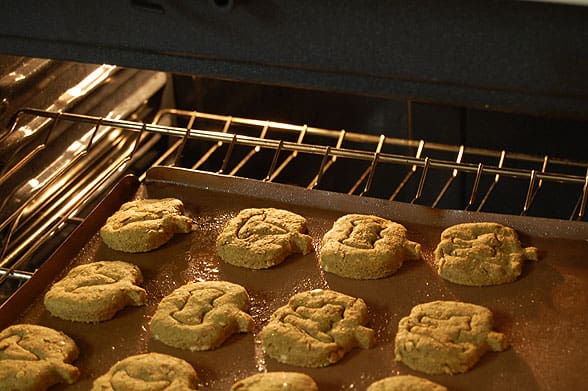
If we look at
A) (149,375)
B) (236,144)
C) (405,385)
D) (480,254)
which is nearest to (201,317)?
(149,375)

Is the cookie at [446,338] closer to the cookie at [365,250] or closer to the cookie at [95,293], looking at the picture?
the cookie at [365,250]

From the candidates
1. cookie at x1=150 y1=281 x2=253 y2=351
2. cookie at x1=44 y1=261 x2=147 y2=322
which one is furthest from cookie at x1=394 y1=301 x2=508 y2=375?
cookie at x1=44 y1=261 x2=147 y2=322

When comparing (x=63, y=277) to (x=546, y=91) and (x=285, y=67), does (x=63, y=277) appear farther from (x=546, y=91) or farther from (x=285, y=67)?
(x=546, y=91)

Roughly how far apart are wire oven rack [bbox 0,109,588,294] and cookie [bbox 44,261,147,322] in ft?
0.42

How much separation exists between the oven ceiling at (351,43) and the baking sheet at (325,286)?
1.25 feet

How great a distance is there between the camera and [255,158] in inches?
112

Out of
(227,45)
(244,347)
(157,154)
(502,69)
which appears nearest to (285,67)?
(227,45)

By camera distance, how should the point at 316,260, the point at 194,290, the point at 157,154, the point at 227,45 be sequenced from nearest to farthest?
the point at 227,45 → the point at 194,290 → the point at 316,260 → the point at 157,154

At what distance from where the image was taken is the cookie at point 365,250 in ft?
5.74

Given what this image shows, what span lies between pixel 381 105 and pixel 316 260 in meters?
1.03

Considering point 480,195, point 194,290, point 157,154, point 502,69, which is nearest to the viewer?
point 502,69

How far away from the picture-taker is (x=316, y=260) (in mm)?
1812

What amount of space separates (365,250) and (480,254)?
0.22m

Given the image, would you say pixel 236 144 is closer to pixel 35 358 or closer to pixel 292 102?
pixel 292 102
